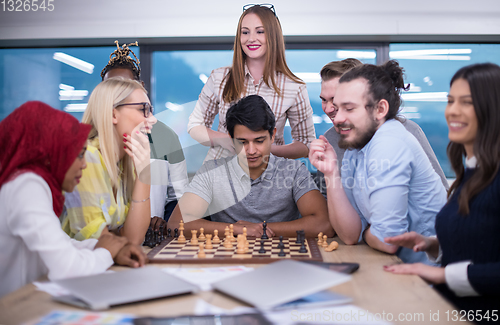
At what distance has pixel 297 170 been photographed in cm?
237

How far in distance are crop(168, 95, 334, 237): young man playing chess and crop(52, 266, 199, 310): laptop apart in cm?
105

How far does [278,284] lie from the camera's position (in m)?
1.02

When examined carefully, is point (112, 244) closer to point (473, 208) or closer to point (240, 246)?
point (240, 246)

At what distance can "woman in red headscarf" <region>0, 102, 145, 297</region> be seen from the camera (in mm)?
1188

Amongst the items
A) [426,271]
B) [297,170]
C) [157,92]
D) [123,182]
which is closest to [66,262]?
[123,182]

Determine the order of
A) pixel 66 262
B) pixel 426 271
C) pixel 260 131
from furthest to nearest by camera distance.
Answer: pixel 260 131 < pixel 426 271 < pixel 66 262

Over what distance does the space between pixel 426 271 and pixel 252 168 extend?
1.27 m

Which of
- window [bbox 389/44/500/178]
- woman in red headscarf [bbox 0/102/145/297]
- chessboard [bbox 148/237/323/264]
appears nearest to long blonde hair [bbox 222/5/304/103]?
chessboard [bbox 148/237/323/264]

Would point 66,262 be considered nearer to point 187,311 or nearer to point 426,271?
point 187,311

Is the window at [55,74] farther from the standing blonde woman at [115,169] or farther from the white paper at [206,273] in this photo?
the white paper at [206,273]

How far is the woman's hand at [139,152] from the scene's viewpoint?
1.87 m

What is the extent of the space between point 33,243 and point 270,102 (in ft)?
5.99

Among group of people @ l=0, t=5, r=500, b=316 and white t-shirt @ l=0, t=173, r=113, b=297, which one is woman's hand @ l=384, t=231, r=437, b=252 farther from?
white t-shirt @ l=0, t=173, r=113, b=297

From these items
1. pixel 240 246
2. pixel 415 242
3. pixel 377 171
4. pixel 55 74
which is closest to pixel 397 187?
pixel 377 171
